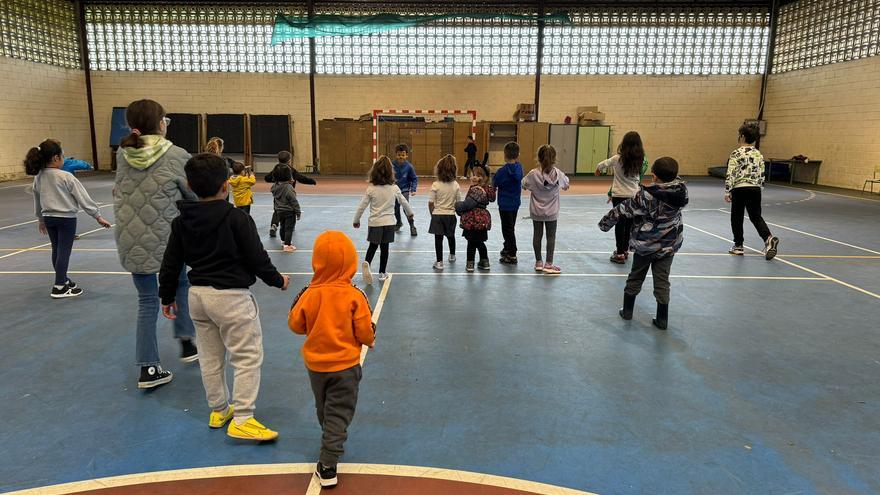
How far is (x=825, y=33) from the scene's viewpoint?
57.2ft

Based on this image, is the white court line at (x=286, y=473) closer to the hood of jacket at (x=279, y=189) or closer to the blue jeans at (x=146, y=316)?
the blue jeans at (x=146, y=316)

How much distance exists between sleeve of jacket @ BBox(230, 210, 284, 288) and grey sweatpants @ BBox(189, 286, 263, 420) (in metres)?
0.14

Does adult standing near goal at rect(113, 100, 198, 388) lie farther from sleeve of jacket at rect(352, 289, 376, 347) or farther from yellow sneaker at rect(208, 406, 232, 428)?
sleeve of jacket at rect(352, 289, 376, 347)

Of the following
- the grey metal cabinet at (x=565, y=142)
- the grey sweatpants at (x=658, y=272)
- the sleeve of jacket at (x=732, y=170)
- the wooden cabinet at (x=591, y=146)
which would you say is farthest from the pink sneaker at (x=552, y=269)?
the wooden cabinet at (x=591, y=146)

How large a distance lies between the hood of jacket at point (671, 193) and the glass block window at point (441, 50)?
59.2ft

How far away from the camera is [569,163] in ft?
69.9

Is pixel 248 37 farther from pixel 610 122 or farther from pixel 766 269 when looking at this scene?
pixel 766 269

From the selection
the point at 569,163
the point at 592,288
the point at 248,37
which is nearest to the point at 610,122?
Result: the point at 569,163

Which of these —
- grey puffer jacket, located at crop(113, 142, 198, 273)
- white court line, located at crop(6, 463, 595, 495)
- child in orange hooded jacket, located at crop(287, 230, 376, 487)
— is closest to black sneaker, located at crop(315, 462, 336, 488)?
child in orange hooded jacket, located at crop(287, 230, 376, 487)

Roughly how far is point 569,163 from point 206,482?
805 inches

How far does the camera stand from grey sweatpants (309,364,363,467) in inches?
91.9

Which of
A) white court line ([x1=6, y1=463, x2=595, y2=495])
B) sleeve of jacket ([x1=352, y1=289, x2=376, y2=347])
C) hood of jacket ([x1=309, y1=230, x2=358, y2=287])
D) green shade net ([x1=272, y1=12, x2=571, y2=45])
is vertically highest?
green shade net ([x1=272, y1=12, x2=571, y2=45])

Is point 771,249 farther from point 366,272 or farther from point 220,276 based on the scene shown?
point 220,276

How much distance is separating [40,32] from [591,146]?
20300 millimetres
